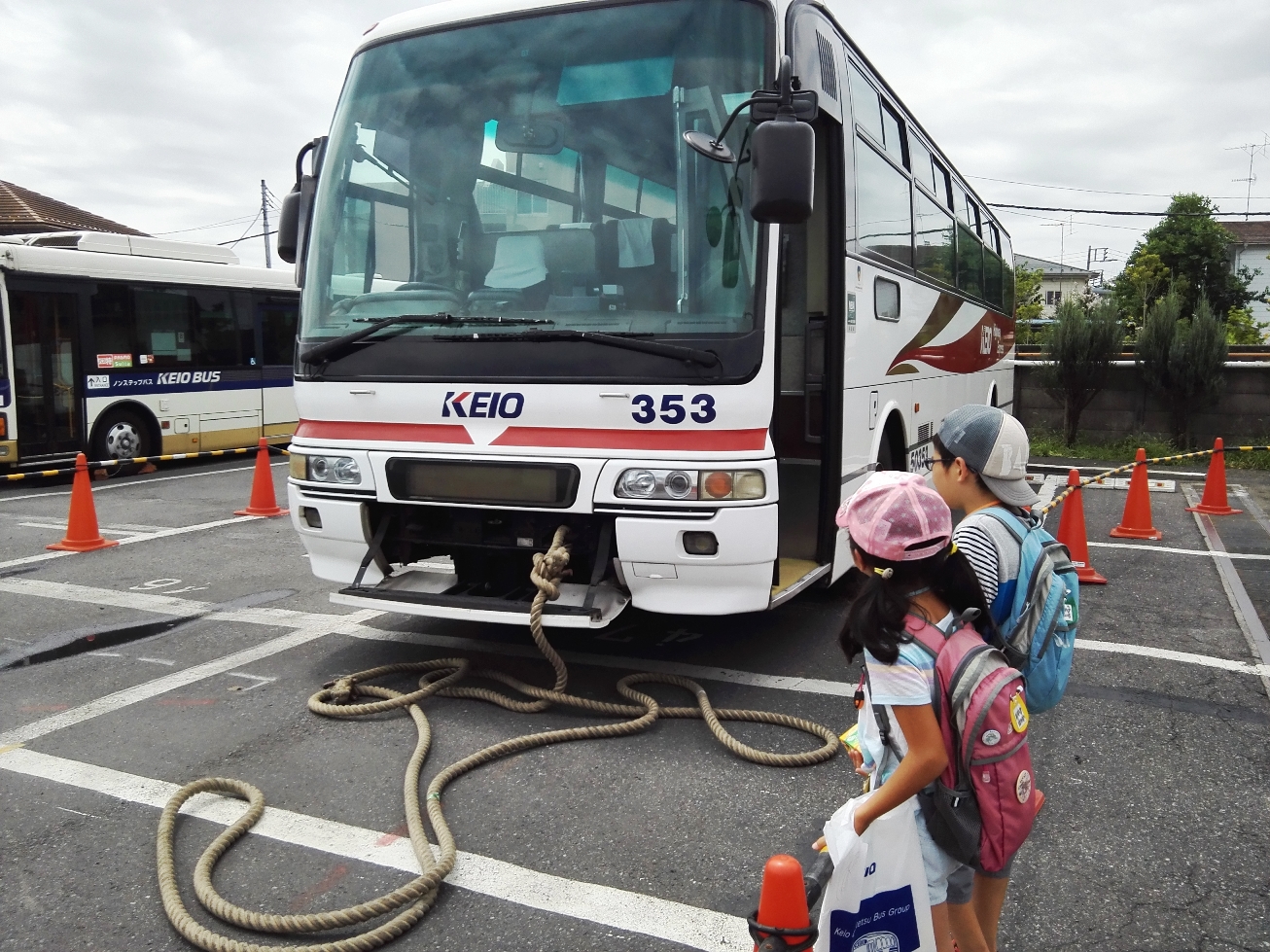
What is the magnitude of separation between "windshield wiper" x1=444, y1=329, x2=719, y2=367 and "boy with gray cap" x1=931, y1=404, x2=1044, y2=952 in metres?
1.77

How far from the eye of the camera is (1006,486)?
2.69 meters

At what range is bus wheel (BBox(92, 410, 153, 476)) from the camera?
1373cm

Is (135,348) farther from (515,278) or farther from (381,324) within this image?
(515,278)

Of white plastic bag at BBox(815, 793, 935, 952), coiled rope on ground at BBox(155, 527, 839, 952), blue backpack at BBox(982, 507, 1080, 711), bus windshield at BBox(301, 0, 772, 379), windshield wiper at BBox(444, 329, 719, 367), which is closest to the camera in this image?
white plastic bag at BBox(815, 793, 935, 952)

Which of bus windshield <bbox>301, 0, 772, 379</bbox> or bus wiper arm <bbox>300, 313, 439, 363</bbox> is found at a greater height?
bus windshield <bbox>301, 0, 772, 379</bbox>

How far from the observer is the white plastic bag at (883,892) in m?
2.15

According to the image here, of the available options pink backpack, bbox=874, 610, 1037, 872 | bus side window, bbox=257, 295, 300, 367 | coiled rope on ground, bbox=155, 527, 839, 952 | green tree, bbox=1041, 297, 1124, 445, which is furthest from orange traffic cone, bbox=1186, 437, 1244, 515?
bus side window, bbox=257, 295, 300, 367

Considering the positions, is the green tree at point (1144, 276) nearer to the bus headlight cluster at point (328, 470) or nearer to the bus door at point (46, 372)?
the bus door at point (46, 372)

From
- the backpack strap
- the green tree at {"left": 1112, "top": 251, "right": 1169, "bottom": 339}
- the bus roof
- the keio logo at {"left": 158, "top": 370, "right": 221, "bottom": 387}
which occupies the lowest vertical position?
the backpack strap

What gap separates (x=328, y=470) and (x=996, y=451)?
3.57 m

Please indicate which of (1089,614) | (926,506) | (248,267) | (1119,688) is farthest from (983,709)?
(248,267)

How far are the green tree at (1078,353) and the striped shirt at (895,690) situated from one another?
15.8 metres

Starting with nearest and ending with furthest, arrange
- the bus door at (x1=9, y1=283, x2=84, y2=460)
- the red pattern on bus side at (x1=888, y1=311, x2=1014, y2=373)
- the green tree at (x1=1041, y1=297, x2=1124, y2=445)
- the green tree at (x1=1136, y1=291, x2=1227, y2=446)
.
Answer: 1. the red pattern on bus side at (x1=888, y1=311, x2=1014, y2=373)
2. the bus door at (x1=9, y1=283, x2=84, y2=460)
3. the green tree at (x1=1136, y1=291, x2=1227, y2=446)
4. the green tree at (x1=1041, y1=297, x2=1124, y2=445)

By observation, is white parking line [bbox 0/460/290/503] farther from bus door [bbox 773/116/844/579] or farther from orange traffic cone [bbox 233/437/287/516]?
bus door [bbox 773/116/844/579]
